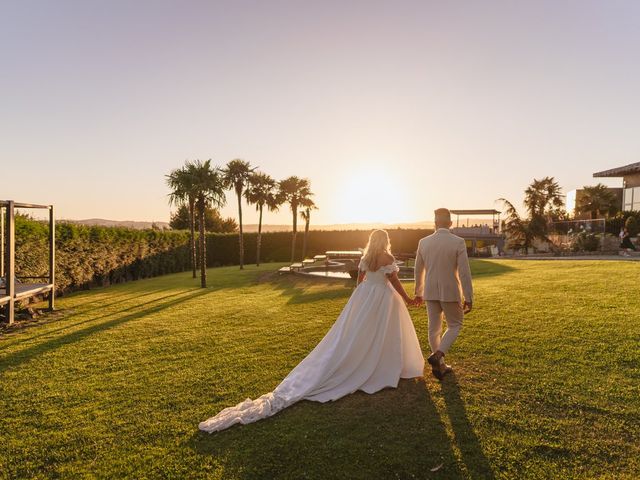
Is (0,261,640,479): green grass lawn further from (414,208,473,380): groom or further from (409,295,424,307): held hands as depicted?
(409,295,424,307): held hands

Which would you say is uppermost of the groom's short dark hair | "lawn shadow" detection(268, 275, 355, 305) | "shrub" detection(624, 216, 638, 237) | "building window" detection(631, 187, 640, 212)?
"building window" detection(631, 187, 640, 212)

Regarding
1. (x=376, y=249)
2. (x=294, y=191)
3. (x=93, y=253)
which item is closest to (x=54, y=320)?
(x=93, y=253)

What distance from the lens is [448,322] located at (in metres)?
5.88

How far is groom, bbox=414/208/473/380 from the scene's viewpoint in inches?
224

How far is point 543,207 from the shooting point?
4750cm

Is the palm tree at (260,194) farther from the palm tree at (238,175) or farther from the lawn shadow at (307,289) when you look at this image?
the lawn shadow at (307,289)

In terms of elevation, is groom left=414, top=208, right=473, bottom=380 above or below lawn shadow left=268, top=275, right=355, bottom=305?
above

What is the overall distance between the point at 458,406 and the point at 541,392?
1.27 meters

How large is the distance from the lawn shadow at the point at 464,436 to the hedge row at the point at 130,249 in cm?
1577

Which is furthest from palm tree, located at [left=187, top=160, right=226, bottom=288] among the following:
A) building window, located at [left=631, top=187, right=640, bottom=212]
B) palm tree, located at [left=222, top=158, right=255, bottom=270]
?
building window, located at [left=631, top=187, right=640, bottom=212]

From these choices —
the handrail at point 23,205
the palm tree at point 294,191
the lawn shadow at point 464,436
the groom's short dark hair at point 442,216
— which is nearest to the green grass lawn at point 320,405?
the lawn shadow at point 464,436

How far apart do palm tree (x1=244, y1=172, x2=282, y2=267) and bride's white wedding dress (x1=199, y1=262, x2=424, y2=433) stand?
29998 mm

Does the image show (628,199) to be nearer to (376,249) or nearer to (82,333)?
(376,249)

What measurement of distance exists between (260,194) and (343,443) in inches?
1304
